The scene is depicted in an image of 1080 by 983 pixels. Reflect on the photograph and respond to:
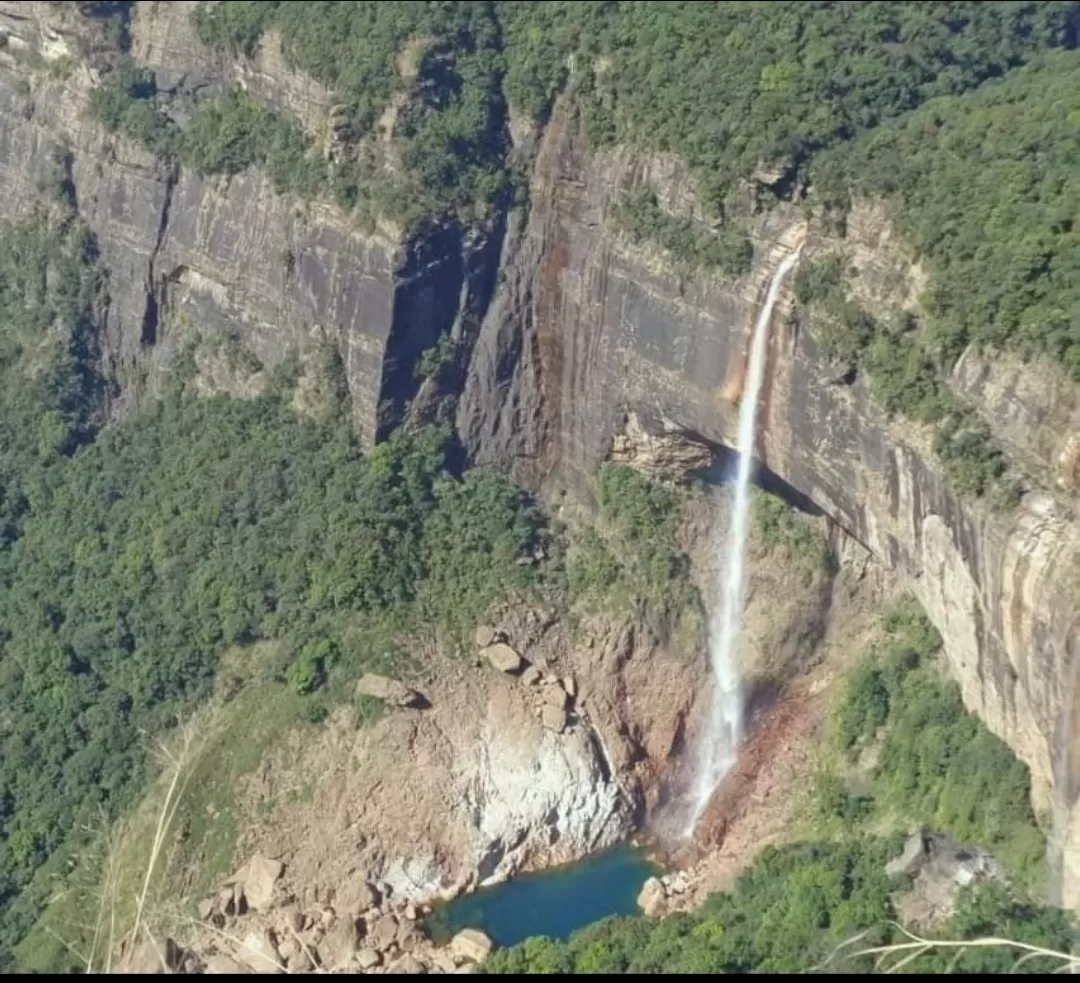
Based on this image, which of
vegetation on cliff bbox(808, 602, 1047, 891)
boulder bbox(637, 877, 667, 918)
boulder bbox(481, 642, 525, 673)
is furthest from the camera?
boulder bbox(481, 642, 525, 673)

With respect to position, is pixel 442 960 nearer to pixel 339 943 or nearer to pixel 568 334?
pixel 339 943

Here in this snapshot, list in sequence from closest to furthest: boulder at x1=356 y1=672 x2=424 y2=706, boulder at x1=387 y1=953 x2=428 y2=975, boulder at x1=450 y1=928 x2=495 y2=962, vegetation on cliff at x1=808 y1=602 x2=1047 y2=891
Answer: vegetation on cliff at x1=808 y1=602 x2=1047 y2=891 → boulder at x1=387 y1=953 x2=428 y2=975 → boulder at x1=450 y1=928 x2=495 y2=962 → boulder at x1=356 y1=672 x2=424 y2=706

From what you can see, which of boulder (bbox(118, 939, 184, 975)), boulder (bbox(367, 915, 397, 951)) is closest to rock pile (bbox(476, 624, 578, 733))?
boulder (bbox(367, 915, 397, 951))

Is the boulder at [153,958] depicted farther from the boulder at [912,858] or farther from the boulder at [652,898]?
the boulder at [912,858]

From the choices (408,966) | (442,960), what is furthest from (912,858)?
(408,966)

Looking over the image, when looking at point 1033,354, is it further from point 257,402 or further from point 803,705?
point 257,402

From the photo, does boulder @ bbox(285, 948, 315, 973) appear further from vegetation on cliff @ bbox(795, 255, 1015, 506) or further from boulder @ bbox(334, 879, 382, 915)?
vegetation on cliff @ bbox(795, 255, 1015, 506)

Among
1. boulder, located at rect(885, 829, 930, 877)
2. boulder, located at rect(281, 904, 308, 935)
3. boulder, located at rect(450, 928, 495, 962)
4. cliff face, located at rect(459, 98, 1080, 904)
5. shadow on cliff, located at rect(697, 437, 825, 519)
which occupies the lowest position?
boulder, located at rect(281, 904, 308, 935)
